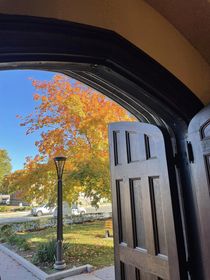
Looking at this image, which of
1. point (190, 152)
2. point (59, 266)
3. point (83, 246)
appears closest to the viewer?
point (190, 152)

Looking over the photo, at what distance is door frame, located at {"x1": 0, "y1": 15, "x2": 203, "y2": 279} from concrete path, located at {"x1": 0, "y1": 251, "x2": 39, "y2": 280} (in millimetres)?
3443

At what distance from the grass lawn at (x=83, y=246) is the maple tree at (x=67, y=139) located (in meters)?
1.13

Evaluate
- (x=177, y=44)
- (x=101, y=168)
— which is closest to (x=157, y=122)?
(x=177, y=44)

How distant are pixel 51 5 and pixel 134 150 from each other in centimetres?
96

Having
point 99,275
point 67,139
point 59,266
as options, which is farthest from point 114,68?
point 67,139

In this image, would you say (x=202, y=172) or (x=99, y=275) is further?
(x=99, y=275)

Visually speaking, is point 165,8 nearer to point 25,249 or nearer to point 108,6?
point 108,6

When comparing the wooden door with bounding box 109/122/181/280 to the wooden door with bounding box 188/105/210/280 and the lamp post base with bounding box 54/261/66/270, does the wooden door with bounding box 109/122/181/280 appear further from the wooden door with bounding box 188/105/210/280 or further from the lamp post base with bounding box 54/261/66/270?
the lamp post base with bounding box 54/261/66/270

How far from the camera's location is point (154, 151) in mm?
1324

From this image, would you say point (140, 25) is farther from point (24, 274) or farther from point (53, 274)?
point (24, 274)

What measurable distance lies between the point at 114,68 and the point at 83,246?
5040mm

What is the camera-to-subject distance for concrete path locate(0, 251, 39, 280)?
3601 mm

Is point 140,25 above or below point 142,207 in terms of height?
above

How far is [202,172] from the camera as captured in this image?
107 cm
